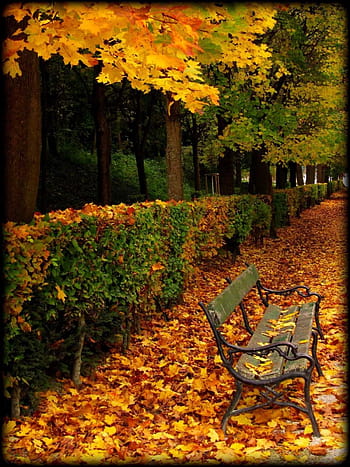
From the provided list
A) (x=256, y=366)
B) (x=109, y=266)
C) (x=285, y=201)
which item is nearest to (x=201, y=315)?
(x=109, y=266)

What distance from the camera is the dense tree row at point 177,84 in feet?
13.4

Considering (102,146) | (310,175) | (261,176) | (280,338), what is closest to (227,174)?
(261,176)

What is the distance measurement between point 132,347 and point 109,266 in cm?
127

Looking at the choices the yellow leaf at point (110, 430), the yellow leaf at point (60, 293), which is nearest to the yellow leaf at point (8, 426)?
the yellow leaf at point (110, 430)

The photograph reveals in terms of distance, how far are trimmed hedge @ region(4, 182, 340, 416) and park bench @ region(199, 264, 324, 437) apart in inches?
55.3

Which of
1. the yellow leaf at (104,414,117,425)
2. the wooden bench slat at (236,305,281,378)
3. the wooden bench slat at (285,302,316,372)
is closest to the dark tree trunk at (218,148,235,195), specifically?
the wooden bench slat at (236,305,281,378)

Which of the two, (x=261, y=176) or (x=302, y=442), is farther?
(x=261, y=176)

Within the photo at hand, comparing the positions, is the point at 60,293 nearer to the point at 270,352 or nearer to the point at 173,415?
the point at 173,415

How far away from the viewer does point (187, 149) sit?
3859 cm

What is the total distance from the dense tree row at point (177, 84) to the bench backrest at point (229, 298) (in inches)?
80.4

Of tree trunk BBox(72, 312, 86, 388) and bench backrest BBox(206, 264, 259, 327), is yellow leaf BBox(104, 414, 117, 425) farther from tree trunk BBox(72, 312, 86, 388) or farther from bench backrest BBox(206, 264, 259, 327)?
bench backrest BBox(206, 264, 259, 327)

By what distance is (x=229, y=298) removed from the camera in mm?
5133

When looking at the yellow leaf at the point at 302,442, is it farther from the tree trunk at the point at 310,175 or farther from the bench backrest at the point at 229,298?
the tree trunk at the point at 310,175

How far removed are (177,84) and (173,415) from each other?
3452mm
